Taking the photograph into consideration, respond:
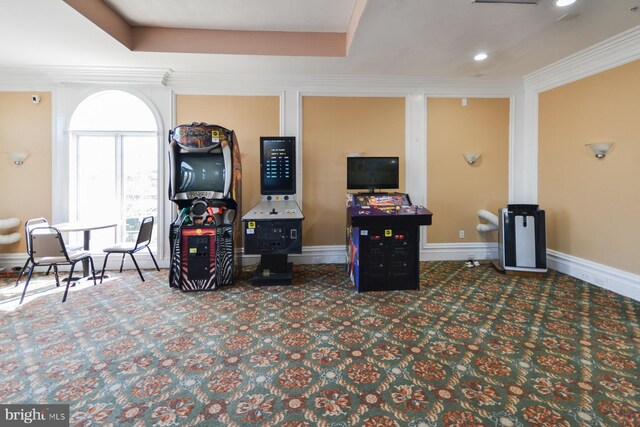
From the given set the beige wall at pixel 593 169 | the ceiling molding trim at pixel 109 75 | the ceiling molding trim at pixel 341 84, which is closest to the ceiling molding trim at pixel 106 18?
the ceiling molding trim at pixel 109 75

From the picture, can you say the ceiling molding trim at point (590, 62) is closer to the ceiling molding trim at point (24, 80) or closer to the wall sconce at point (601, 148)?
the wall sconce at point (601, 148)

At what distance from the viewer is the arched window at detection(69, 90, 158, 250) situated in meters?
4.39

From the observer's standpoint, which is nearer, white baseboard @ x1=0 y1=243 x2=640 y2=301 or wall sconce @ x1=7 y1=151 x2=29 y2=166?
white baseboard @ x1=0 y1=243 x2=640 y2=301

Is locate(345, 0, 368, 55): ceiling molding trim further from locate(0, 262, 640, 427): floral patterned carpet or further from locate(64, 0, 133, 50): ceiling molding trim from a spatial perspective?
locate(0, 262, 640, 427): floral patterned carpet

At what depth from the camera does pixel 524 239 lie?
396 cm

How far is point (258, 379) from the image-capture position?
6.26 feet

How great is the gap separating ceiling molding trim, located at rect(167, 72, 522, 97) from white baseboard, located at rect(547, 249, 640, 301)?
9.11ft

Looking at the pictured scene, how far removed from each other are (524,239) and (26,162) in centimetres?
745

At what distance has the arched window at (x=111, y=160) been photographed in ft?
14.4

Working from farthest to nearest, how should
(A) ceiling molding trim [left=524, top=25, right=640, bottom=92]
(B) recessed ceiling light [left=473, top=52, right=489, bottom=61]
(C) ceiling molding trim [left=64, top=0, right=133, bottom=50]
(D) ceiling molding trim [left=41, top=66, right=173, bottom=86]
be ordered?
(D) ceiling molding trim [left=41, top=66, right=173, bottom=86], (B) recessed ceiling light [left=473, top=52, right=489, bottom=61], (A) ceiling molding trim [left=524, top=25, right=640, bottom=92], (C) ceiling molding trim [left=64, top=0, right=133, bottom=50]

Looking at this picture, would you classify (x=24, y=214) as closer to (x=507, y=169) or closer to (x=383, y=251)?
(x=383, y=251)

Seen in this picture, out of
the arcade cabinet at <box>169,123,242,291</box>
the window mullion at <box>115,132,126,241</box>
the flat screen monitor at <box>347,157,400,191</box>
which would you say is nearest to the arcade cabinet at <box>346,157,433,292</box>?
the flat screen monitor at <box>347,157,400,191</box>

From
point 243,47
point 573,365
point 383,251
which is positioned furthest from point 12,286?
point 573,365

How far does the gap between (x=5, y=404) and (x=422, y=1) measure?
435 centimetres
